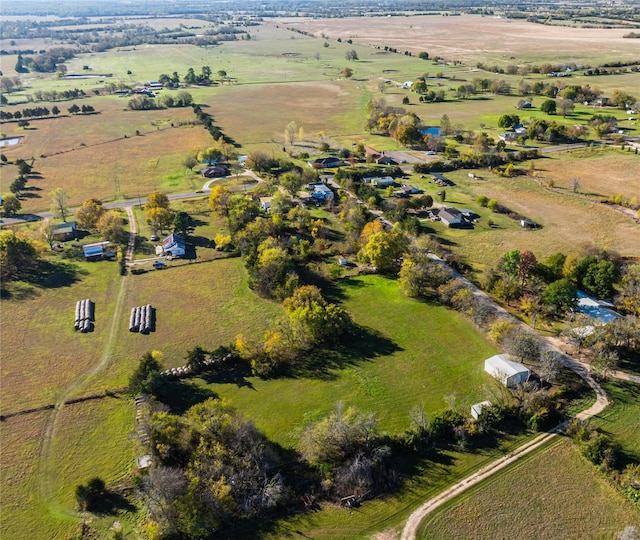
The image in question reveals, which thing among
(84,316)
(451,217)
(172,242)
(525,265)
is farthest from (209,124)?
(525,265)

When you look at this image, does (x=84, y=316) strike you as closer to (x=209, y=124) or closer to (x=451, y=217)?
(x=451, y=217)

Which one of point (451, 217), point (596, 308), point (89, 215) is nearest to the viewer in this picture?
point (596, 308)

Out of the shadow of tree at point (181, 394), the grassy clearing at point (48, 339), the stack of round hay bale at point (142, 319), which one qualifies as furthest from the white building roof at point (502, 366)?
the grassy clearing at point (48, 339)

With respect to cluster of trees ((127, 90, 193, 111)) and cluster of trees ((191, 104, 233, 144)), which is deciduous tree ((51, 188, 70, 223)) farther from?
cluster of trees ((127, 90, 193, 111))

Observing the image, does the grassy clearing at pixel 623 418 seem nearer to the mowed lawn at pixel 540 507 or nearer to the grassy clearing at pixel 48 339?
the mowed lawn at pixel 540 507

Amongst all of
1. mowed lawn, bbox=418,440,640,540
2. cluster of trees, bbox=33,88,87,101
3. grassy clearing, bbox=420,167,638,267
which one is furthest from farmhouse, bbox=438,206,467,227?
cluster of trees, bbox=33,88,87,101

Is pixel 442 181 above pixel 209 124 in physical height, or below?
below
